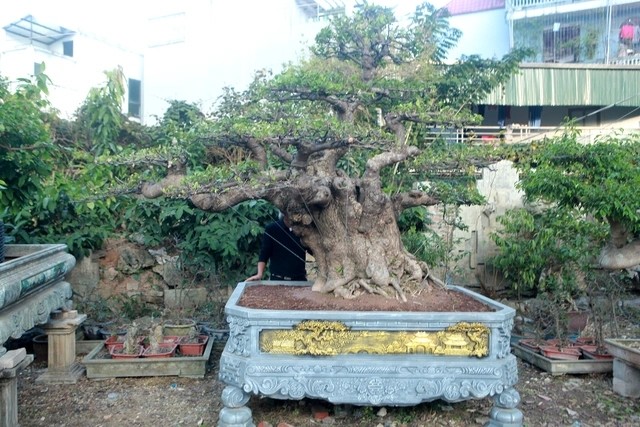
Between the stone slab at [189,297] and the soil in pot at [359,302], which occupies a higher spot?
the soil in pot at [359,302]

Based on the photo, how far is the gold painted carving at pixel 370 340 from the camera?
2.76m

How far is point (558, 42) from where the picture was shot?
461 inches

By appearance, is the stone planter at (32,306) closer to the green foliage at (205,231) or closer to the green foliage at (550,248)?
the green foliage at (205,231)

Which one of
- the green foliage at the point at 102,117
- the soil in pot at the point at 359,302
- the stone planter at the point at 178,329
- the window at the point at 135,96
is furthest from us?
the window at the point at 135,96

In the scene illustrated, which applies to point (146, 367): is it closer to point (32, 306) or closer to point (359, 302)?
point (32, 306)

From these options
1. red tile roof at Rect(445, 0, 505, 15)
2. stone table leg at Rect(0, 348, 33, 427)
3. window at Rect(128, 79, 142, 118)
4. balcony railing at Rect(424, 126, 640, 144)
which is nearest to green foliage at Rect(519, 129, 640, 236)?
balcony railing at Rect(424, 126, 640, 144)

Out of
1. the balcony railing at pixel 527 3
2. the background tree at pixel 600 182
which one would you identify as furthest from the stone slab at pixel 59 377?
the balcony railing at pixel 527 3

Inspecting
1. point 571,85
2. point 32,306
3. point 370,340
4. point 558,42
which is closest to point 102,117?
point 32,306

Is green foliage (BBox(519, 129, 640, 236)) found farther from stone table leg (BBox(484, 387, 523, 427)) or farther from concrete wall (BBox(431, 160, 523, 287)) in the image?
concrete wall (BBox(431, 160, 523, 287))

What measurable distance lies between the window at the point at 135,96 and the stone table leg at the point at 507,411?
11.5 metres

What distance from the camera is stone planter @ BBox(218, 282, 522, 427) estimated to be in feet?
8.89

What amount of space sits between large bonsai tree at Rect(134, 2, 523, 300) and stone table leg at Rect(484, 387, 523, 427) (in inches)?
31.7

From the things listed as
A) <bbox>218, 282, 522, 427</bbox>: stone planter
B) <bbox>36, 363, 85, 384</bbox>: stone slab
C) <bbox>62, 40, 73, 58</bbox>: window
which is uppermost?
<bbox>62, 40, 73, 58</bbox>: window

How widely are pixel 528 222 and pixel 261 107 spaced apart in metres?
2.82
